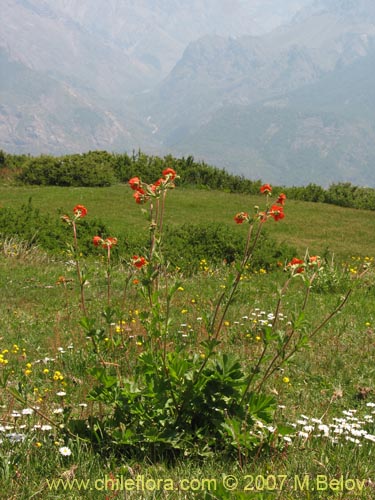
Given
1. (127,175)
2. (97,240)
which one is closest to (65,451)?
(97,240)

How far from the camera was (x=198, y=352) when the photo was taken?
5.80 m

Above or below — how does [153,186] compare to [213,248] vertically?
above

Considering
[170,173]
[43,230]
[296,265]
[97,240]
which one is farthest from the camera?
[43,230]

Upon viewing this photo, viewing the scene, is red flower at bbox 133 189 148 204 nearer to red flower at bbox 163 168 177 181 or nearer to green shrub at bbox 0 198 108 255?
red flower at bbox 163 168 177 181

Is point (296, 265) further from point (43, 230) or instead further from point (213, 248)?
point (43, 230)

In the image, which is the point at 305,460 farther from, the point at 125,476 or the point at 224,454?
the point at 125,476

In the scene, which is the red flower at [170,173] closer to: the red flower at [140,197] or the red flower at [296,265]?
the red flower at [140,197]

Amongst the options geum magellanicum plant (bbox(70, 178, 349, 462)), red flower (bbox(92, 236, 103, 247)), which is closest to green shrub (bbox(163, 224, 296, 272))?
red flower (bbox(92, 236, 103, 247))

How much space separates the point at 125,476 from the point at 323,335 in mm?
4282

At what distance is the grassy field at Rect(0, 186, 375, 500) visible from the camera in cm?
271

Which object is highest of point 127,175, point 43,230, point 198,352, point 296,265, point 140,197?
point 127,175

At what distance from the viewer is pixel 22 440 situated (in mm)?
3008

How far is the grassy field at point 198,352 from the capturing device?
2707mm

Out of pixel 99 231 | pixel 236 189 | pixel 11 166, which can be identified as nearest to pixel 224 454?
pixel 99 231
